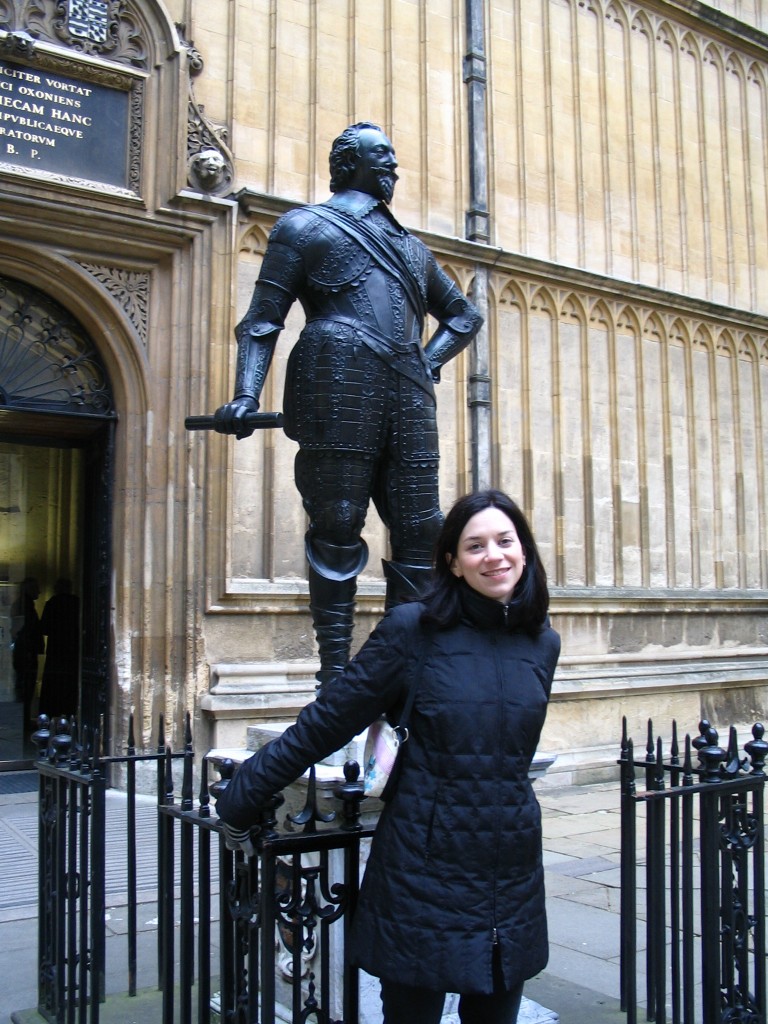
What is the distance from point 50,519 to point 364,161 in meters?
7.39

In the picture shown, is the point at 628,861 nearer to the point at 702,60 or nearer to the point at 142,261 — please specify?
the point at 142,261

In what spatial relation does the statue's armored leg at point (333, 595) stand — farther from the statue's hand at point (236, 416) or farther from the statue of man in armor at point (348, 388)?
the statue's hand at point (236, 416)

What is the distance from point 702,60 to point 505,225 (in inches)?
149

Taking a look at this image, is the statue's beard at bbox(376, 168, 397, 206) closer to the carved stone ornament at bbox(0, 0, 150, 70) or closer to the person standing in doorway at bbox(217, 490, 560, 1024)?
the person standing in doorway at bbox(217, 490, 560, 1024)

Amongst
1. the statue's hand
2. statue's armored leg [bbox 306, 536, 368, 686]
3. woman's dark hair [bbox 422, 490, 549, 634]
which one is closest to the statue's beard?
the statue's hand

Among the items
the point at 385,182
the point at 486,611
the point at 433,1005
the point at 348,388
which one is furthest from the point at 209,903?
the point at 385,182

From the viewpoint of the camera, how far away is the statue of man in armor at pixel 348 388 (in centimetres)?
366

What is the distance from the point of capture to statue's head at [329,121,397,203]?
3.91m

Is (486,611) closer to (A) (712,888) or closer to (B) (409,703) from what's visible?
(B) (409,703)

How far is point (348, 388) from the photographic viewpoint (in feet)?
11.9

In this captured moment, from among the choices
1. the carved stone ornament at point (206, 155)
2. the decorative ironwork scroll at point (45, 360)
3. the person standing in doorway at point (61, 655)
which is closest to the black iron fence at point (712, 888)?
the decorative ironwork scroll at point (45, 360)

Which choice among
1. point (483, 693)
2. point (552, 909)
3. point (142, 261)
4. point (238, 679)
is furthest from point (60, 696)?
point (483, 693)

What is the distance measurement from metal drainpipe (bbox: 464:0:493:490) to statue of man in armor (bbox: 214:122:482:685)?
518cm

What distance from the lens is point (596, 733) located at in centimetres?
924
